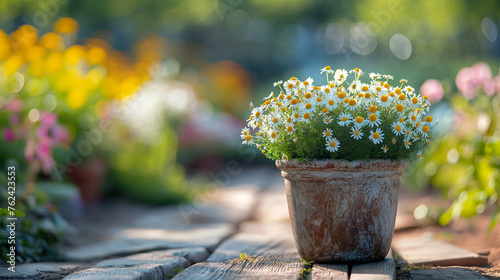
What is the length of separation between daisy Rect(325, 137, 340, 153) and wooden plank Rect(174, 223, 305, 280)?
21.3 inches

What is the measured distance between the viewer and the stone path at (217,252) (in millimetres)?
2145

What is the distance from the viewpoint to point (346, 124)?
6.98 ft

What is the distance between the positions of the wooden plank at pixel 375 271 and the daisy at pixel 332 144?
506 mm

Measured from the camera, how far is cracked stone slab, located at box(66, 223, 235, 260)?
115 inches

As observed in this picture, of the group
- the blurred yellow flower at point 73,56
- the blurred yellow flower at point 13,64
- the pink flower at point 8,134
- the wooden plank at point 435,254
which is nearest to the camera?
the wooden plank at point 435,254

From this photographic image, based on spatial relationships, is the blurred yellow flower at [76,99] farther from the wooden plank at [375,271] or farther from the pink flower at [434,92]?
the wooden plank at [375,271]

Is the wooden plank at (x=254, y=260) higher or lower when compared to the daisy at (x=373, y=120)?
lower

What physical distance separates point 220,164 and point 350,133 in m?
5.37

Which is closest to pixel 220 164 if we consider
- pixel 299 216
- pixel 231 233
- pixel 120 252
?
pixel 231 233

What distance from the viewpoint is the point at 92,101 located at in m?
5.34

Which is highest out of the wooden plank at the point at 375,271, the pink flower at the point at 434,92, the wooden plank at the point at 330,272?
the pink flower at the point at 434,92

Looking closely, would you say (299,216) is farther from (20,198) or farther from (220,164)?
(220,164)

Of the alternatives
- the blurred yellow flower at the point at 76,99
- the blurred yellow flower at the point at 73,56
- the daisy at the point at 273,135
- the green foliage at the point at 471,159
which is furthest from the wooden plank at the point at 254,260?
the blurred yellow flower at the point at 73,56

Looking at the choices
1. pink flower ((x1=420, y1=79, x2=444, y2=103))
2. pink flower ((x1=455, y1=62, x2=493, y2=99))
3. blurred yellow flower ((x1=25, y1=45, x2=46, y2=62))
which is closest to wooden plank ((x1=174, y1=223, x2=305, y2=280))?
pink flower ((x1=420, y1=79, x2=444, y2=103))
